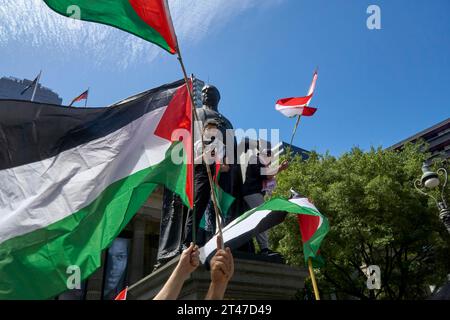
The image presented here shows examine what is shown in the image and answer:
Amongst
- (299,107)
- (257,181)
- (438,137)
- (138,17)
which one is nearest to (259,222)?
(257,181)

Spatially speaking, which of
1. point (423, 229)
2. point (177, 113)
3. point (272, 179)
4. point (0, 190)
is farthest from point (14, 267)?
point (423, 229)

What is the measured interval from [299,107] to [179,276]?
6.58m

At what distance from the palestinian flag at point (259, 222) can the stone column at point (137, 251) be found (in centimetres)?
2056

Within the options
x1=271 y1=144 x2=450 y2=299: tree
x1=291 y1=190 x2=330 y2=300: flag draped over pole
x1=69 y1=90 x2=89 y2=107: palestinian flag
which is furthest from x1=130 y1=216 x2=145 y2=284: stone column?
x1=291 y1=190 x2=330 y2=300: flag draped over pole

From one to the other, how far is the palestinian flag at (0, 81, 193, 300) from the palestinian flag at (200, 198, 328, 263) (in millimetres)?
862

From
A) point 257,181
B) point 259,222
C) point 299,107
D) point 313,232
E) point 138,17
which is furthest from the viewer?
point 299,107

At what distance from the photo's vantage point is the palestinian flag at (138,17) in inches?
143

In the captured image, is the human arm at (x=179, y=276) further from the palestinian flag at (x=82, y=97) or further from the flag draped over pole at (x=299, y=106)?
the palestinian flag at (x=82, y=97)

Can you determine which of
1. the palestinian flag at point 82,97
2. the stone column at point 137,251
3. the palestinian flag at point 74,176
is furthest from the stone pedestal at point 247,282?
the palestinian flag at point 82,97

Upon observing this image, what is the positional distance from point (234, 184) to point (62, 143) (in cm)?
307

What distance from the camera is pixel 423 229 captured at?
16219mm

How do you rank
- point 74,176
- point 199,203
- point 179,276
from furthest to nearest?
point 199,203 < point 74,176 < point 179,276

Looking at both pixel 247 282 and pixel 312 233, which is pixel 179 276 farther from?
pixel 312 233

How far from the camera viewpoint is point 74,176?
143 inches
